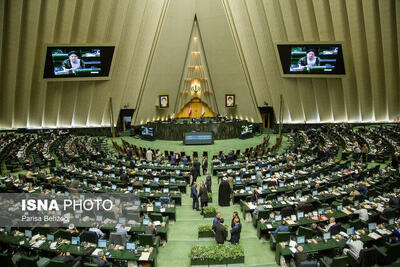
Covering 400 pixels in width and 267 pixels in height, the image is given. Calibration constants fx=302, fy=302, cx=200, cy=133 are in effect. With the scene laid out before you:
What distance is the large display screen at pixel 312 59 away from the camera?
96.1 feet

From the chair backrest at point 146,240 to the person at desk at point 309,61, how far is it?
26.4m

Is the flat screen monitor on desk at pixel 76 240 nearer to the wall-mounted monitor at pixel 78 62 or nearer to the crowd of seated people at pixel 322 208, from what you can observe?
the crowd of seated people at pixel 322 208

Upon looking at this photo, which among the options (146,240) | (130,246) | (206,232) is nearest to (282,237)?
(206,232)

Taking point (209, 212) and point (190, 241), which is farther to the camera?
point (209, 212)

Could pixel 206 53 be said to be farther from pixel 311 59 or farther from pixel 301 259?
pixel 301 259

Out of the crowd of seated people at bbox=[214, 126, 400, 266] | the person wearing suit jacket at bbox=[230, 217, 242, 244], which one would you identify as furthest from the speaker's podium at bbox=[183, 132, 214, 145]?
the person wearing suit jacket at bbox=[230, 217, 242, 244]

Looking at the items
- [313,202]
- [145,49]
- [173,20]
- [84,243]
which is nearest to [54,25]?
[145,49]

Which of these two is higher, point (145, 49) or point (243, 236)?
point (145, 49)

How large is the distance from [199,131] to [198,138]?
2098 mm

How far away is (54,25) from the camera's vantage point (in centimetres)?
2720

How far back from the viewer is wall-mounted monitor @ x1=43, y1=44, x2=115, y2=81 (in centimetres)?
2856

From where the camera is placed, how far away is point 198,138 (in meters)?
28.6

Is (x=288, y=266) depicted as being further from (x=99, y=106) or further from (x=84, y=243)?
(x=99, y=106)

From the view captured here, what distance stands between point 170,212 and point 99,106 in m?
25.0
